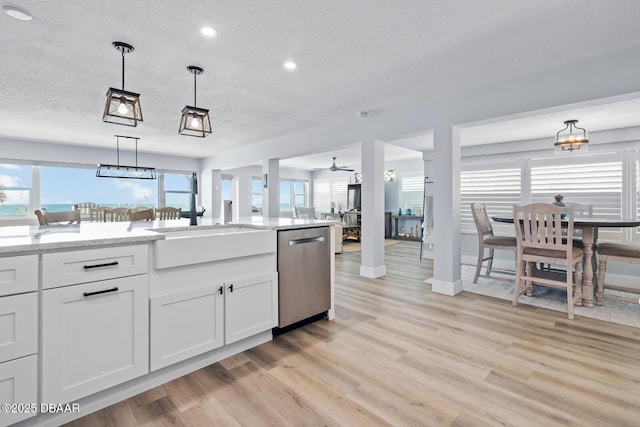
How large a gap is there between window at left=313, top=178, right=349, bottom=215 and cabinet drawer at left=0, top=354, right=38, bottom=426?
969cm

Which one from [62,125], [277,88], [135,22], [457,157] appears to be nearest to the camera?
[135,22]

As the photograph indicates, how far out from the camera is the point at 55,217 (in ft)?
9.77

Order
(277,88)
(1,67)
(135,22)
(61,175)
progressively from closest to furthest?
(135,22), (1,67), (277,88), (61,175)

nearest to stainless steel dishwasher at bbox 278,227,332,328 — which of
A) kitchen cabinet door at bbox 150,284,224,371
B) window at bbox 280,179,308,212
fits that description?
kitchen cabinet door at bbox 150,284,224,371

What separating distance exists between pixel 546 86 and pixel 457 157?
1.08 meters

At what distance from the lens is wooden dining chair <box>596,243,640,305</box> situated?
118 inches

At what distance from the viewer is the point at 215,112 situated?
442 cm

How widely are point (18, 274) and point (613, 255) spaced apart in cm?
461

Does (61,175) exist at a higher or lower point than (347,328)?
higher

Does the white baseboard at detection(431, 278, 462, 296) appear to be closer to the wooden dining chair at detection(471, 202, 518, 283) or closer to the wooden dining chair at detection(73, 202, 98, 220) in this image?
the wooden dining chair at detection(471, 202, 518, 283)

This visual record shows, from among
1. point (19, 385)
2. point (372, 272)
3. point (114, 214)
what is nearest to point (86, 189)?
point (114, 214)

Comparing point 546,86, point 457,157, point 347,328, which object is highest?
point 546,86

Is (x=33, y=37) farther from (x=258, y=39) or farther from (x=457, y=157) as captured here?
(x=457, y=157)

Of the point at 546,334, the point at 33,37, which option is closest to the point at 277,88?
the point at 33,37
